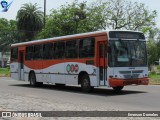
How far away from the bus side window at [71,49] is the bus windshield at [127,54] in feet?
9.82

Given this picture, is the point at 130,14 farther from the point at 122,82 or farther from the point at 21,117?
the point at 21,117

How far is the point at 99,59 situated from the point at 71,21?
100ft

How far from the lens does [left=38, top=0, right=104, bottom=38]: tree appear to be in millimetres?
48969

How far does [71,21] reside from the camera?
49.8 meters

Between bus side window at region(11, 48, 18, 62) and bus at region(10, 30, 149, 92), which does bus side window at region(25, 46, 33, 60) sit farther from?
bus at region(10, 30, 149, 92)

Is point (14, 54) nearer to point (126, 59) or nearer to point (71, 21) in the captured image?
point (126, 59)

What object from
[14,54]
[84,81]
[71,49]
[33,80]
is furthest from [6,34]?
[84,81]

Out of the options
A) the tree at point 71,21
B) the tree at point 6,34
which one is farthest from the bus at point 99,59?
the tree at point 6,34

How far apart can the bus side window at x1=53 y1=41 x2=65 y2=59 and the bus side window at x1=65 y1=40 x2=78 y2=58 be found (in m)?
0.49

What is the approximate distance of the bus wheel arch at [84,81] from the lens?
20.6 meters

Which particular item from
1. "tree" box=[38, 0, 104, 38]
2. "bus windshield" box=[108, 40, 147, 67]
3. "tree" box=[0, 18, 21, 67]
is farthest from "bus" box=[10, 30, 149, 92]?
"tree" box=[0, 18, 21, 67]

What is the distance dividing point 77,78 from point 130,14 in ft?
107

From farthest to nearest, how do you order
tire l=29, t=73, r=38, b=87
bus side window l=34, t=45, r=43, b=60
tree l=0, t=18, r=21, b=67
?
tree l=0, t=18, r=21, b=67 < tire l=29, t=73, r=38, b=87 < bus side window l=34, t=45, r=43, b=60

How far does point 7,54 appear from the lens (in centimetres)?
12712
